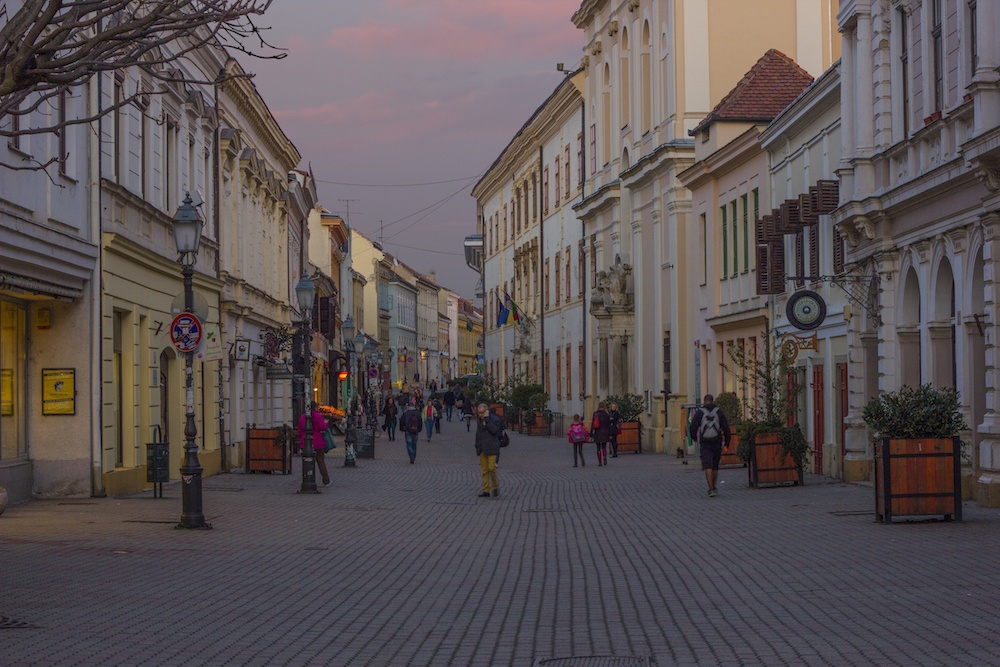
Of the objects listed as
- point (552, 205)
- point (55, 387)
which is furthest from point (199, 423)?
point (552, 205)

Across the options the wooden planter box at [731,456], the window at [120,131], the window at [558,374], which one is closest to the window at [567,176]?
the window at [558,374]

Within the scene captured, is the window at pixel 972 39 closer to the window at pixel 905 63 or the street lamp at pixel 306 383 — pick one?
the window at pixel 905 63

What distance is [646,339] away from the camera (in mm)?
47938

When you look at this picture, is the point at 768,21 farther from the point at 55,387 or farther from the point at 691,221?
the point at 55,387

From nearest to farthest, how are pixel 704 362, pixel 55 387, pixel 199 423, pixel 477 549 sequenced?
pixel 477 549 → pixel 55 387 → pixel 199 423 → pixel 704 362

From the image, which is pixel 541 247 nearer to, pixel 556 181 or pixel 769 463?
pixel 556 181

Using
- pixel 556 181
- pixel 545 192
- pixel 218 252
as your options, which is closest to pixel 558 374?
pixel 556 181

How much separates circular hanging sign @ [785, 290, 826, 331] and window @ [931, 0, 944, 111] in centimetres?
556

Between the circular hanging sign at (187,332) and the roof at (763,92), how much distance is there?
73.0 feet

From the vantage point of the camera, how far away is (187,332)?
1895cm

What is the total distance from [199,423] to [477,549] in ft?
56.9

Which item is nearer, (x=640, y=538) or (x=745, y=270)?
(x=640, y=538)

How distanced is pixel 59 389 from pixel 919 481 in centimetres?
1259

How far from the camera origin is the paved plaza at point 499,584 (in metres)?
9.56
